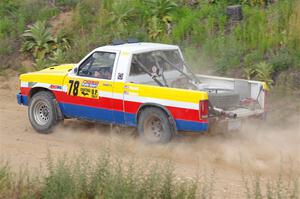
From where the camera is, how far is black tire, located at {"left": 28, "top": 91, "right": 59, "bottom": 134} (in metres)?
13.8

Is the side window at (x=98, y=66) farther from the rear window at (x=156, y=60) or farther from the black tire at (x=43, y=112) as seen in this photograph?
the black tire at (x=43, y=112)

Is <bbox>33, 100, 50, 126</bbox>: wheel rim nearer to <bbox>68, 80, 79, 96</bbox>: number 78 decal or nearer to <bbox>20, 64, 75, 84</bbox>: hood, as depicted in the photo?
<bbox>20, 64, 75, 84</bbox>: hood

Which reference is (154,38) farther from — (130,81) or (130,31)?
(130,81)

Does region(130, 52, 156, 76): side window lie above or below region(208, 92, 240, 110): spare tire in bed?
above

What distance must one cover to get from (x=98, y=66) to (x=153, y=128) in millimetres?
1589

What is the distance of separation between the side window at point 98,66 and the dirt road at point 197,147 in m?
1.15

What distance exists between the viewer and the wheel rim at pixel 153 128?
1258 cm

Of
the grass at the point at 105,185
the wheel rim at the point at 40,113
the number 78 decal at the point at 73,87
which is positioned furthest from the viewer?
the wheel rim at the point at 40,113

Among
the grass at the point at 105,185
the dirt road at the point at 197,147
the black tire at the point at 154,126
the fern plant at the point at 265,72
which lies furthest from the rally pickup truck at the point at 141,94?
the grass at the point at 105,185

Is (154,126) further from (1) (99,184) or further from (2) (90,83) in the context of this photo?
(1) (99,184)

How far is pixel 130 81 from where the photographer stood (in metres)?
12.9

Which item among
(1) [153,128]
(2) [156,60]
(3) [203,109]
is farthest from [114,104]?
(3) [203,109]

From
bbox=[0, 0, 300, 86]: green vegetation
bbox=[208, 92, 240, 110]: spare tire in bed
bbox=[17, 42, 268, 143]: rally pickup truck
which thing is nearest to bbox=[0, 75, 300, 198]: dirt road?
bbox=[17, 42, 268, 143]: rally pickup truck

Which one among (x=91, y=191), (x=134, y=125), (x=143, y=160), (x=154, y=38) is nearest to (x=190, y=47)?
(x=154, y=38)
